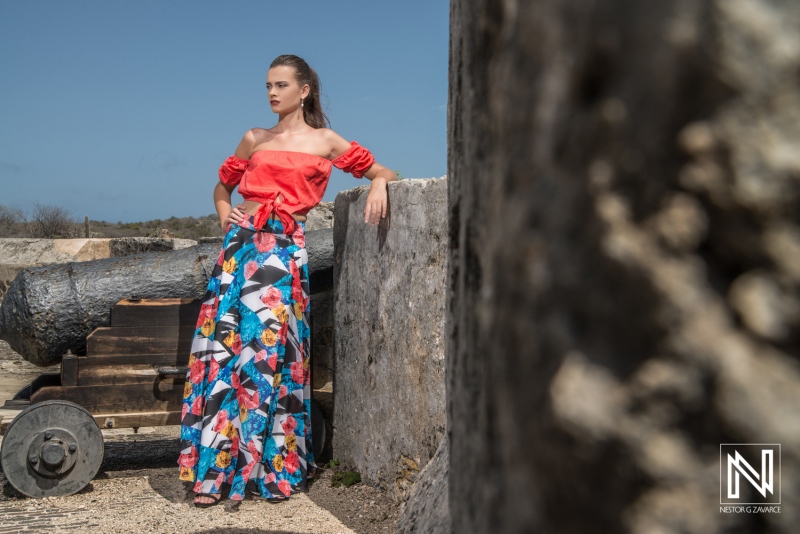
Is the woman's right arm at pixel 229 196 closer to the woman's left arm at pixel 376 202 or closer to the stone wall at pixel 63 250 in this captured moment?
the woman's left arm at pixel 376 202

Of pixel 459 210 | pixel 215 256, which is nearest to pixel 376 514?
pixel 215 256

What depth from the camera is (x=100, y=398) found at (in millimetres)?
4555

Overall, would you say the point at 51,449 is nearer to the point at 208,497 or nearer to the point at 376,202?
the point at 208,497

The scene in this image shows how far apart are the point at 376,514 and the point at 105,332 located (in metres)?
2.03

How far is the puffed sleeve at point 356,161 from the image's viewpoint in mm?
4379

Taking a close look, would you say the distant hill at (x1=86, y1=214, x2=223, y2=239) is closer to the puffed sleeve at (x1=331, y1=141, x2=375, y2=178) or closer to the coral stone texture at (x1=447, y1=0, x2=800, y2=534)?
the puffed sleeve at (x1=331, y1=141, x2=375, y2=178)

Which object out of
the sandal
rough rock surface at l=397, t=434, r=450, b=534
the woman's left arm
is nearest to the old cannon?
the sandal

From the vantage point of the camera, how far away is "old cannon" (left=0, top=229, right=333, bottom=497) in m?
4.30

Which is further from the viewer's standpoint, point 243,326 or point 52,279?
point 52,279

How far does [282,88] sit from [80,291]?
174 cm

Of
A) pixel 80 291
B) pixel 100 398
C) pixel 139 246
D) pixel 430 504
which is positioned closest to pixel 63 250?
pixel 139 246

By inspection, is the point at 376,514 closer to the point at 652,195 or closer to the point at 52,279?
the point at 52,279

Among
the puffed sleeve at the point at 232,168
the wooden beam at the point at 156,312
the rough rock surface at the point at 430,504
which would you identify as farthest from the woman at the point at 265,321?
the rough rock surface at the point at 430,504

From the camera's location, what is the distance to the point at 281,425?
4.38m
